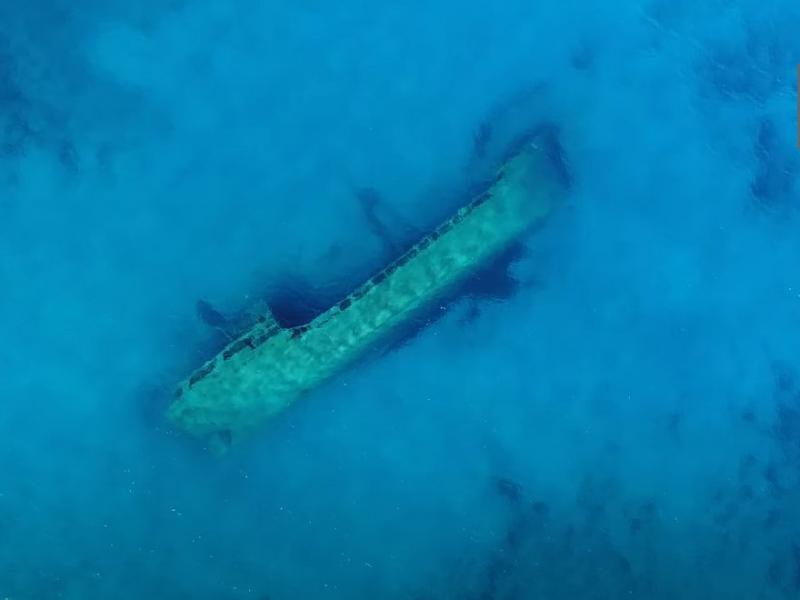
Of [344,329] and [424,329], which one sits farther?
[424,329]

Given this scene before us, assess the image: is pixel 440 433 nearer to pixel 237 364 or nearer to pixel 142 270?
pixel 237 364

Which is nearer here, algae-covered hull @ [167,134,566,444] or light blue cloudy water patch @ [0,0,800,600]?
algae-covered hull @ [167,134,566,444]

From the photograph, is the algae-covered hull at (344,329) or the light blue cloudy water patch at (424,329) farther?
the light blue cloudy water patch at (424,329)

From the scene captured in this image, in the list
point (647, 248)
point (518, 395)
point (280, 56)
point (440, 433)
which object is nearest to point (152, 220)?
point (280, 56)
